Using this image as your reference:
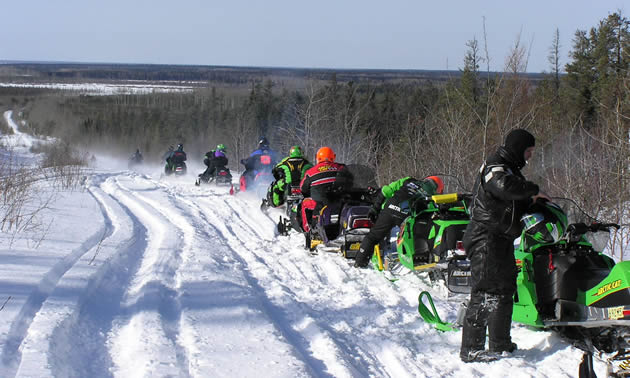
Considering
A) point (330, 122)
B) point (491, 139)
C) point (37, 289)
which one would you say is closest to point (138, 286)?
point (37, 289)

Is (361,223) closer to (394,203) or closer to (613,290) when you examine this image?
(394,203)

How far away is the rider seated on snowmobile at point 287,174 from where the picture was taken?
1042cm

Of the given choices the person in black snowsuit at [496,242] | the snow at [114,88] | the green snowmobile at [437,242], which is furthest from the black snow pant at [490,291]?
the snow at [114,88]

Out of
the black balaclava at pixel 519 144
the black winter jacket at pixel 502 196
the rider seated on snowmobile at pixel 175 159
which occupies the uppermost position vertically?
the black balaclava at pixel 519 144

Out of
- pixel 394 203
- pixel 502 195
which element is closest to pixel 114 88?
pixel 394 203

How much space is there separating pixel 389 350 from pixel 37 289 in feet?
9.20

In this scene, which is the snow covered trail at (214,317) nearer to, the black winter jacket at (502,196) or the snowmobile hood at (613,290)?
the snowmobile hood at (613,290)

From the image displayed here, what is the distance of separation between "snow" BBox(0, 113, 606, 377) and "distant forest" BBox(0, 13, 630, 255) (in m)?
1.98

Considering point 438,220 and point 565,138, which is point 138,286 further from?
point 565,138

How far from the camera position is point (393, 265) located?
660 cm

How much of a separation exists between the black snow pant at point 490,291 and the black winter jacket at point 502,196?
0.08 meters

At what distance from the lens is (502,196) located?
12.7ft

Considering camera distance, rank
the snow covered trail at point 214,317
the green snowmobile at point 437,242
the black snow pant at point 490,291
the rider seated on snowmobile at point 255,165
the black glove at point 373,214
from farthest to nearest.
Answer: the rider seated on snowmobile at point 255,165, the black glove at point 373,214, the green snowmobile at point 437,242, the black snow pant at point 490,291, the snow covered trail at point 214,317

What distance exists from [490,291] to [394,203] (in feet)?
8.28
